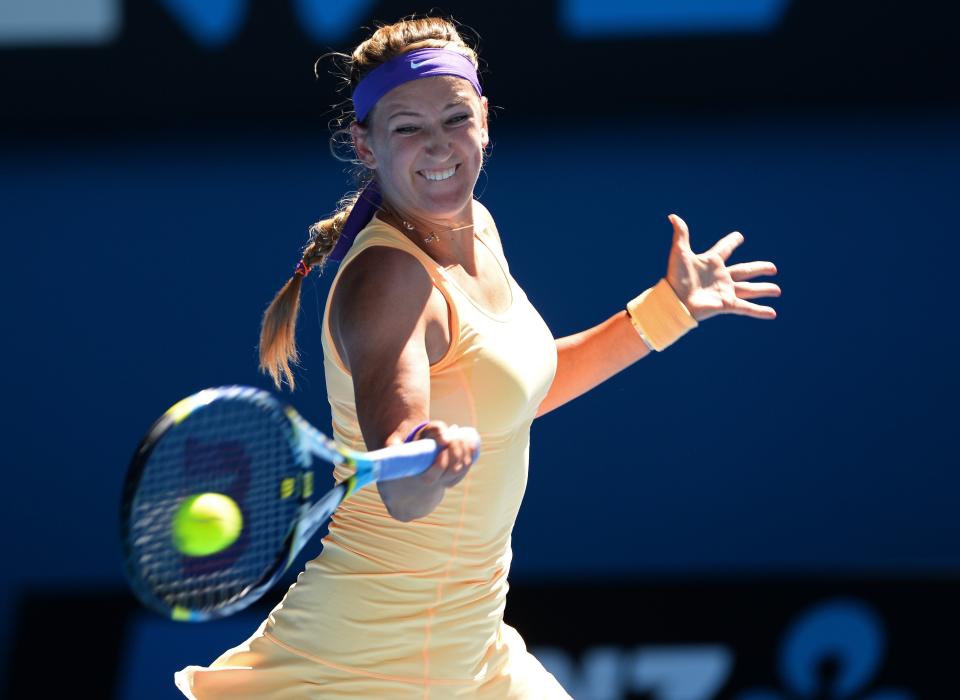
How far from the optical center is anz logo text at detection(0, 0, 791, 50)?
404 cm

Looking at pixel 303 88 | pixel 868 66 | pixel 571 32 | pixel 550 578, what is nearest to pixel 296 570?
pixel 550 578

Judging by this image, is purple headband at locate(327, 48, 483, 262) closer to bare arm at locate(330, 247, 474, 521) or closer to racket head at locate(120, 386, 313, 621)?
bare arm at locate(330, 247, 474, 521)

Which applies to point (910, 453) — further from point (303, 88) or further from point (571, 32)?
point (303, 88)

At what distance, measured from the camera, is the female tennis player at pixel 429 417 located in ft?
7.38

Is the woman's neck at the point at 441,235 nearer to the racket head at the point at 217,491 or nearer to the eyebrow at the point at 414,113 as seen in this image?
the eyebrow at the point at 414,113

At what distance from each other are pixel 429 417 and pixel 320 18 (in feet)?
7.00

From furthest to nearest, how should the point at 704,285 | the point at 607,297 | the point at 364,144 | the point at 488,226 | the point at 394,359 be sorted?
the point at 607,297 → the point at 704,285 → the point at 488,226 → the point at 364,144 → the point at 394,359

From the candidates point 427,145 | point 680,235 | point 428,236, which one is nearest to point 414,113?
point 427,145

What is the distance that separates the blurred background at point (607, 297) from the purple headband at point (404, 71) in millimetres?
1640

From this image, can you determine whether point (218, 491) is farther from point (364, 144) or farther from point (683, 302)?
point (683, 302)

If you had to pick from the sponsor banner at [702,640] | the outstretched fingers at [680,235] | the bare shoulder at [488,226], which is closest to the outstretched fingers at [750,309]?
the outstretched fingers at [680,235]

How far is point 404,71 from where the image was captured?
7.88ft

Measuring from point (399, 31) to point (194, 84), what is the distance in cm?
178

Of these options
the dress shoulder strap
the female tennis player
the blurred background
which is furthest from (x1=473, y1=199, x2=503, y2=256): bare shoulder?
the blurred background
